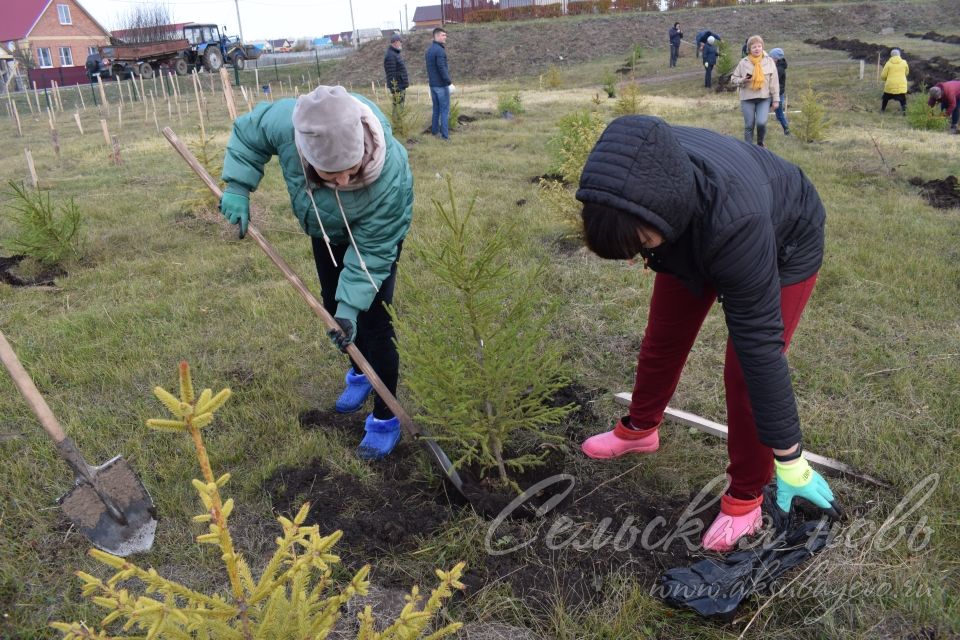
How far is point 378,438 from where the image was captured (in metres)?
3.09

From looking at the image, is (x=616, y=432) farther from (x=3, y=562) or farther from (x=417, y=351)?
(x=3, y=562)

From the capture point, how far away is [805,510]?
254 cm

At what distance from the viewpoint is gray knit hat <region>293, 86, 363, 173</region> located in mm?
2180

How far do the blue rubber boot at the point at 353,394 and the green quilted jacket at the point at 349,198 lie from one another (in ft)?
3.01

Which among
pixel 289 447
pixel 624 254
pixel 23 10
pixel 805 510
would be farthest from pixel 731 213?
pixel 23 10

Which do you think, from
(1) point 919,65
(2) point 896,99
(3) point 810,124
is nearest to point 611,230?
(3) point 810,124

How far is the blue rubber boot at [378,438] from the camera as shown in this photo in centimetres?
305

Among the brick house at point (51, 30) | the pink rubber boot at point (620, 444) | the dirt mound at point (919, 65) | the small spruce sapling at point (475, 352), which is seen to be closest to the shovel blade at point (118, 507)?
the small spruce sapling at point (475, 352)

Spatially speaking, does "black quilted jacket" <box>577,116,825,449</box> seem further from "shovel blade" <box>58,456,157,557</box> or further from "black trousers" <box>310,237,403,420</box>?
"shovel blade" <box>58,456,157,557</box>

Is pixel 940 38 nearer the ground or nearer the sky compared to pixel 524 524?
nearer the sky

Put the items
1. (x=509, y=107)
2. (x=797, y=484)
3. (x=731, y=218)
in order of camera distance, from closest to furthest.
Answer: (x=731, y=218)
(x=797, y=484)
(x=509, y=107)

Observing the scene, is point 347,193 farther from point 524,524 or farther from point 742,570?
point 742,570

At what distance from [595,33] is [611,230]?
33.1 m

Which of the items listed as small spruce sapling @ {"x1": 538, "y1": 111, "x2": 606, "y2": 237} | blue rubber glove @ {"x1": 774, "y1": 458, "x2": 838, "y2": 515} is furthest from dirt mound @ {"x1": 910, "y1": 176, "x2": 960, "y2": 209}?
blue rubber glove @ {"x1": 774, "y1": 458, "x2": 838, "y2": 515}
